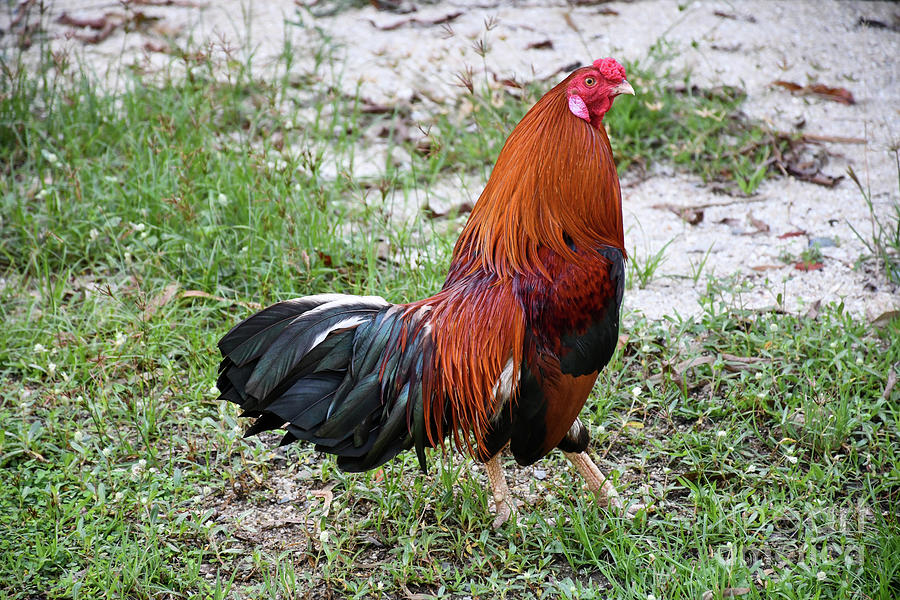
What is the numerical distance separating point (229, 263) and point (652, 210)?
2.45 m

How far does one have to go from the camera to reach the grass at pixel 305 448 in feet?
9.55

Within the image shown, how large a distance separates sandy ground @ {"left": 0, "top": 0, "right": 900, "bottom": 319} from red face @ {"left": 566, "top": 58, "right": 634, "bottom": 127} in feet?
4.86

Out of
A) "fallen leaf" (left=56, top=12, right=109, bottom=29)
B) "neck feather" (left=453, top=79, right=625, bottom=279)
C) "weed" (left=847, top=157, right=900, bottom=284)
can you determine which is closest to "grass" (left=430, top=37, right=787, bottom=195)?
"weed" (left=847, top=157, right=900, bottom=284)

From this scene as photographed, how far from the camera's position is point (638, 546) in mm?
2971

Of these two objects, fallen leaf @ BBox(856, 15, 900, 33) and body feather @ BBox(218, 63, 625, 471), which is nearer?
body feather @ BBox(218, 63, 625, 471)

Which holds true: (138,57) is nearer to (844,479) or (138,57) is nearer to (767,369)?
(767,369)

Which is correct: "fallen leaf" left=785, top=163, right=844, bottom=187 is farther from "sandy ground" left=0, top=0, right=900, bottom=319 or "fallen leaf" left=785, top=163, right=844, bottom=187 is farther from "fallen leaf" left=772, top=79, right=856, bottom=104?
"fallen leaf" left=772, top=79, right=856, bottom=104

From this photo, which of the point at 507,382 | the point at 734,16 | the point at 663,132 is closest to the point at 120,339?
the point at 507,382

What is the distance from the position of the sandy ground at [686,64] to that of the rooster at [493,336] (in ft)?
4.52

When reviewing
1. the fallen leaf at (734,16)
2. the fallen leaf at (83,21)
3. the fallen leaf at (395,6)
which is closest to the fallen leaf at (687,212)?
the fallen leaf at (734,16)

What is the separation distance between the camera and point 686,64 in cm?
575

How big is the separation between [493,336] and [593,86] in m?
0.93

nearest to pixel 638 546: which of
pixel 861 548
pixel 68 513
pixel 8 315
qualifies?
pixel 861 548

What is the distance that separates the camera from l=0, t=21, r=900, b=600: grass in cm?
291
